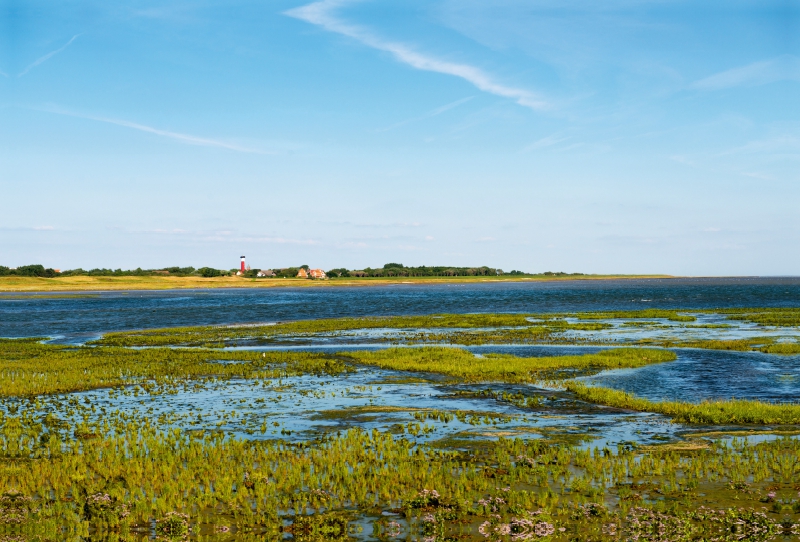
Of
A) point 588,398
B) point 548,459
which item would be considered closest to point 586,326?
point 588,398

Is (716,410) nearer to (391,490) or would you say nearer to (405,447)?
(405,447)

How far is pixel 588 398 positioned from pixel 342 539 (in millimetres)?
18776

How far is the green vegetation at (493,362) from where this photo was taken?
3812 centimetres

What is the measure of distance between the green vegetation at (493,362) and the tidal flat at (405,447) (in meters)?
0.22

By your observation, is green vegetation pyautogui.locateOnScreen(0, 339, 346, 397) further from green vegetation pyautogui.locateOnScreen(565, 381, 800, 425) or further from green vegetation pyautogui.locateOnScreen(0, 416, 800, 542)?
green vegetation pyautogui.locateOnScreen(565, 381, 800, 425)

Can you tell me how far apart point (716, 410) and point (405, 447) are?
42.0 feet

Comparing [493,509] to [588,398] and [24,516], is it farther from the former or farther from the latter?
[588,398]

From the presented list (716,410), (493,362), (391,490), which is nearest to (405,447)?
(391,490)

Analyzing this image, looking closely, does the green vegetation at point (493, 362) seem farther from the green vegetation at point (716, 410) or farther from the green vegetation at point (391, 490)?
the green vegetation at point (391, 490)

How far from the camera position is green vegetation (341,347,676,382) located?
38.1 meters

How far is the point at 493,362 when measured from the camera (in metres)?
41.6

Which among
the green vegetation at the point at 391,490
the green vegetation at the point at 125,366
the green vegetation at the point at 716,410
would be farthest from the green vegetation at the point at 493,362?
the green vegetation at the point at 391,490

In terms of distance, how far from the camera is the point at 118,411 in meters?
28.5

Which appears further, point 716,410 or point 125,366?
point 125,366
